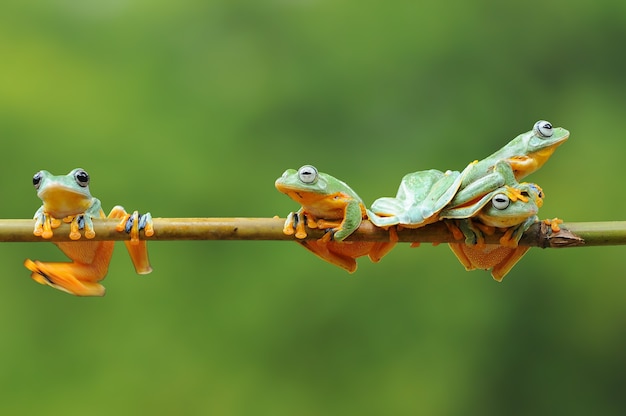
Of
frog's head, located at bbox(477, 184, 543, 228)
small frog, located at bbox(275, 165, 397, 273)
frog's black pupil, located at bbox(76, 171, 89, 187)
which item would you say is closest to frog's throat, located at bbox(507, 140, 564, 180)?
frog's head, located at bbox(477, 184, 543, 228)

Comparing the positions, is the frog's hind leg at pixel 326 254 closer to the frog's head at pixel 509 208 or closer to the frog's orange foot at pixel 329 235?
the frog's orange foot at pixel 329 235

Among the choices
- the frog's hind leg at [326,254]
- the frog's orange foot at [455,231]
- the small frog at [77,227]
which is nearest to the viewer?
the small frog at [77,227]

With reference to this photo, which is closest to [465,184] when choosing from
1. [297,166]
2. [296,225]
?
[296,225]

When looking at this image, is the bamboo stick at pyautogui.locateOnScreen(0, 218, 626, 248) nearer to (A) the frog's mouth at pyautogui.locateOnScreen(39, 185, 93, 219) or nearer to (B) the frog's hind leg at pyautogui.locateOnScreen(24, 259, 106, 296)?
(A) the frog's mouth at pyautogui.locateOnScreen(39, 185, 93, 219)

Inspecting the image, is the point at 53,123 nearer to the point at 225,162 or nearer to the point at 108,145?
the point at 108,145

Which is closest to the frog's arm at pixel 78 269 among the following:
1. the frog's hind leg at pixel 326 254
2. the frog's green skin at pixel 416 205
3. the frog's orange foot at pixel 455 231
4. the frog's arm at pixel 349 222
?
the frog's hind leg at pixel 326 254

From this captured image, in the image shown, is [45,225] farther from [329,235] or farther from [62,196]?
[329,235]

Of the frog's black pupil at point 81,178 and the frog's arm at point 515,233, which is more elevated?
the frog's black pupil at point 81,178
